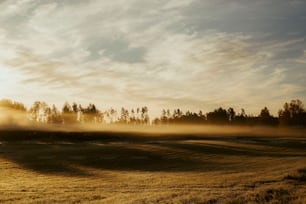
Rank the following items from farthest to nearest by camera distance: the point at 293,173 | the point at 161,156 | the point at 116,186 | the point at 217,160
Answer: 1. the point at 161,156
2. the point at 217,160
3. the point at 293,173
4. the point at 116,186

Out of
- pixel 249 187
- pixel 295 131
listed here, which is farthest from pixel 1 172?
pixel 295 131

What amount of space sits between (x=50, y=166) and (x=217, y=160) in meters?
24.8

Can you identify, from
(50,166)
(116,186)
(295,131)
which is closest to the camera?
(116,186)

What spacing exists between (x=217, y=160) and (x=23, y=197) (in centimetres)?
4016

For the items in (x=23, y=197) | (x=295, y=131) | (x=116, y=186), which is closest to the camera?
(x=23, y=197)

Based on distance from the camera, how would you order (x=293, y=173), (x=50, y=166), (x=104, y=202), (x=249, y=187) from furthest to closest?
1. (x=50, y=166)
2. (x=293, y=173)
3. (x=249, y=187)
4. (x=104, y=202)

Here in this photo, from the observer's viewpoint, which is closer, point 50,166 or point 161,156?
point 50,166

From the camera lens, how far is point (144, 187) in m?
36.8

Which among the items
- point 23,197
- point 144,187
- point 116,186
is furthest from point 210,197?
point 23,197

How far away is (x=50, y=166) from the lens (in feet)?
194

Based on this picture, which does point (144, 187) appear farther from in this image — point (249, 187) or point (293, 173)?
point (293, 173)

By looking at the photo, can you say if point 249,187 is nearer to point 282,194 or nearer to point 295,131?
point 282,194

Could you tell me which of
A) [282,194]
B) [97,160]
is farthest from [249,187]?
[97,160]

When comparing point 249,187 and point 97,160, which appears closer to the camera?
point 249,187
